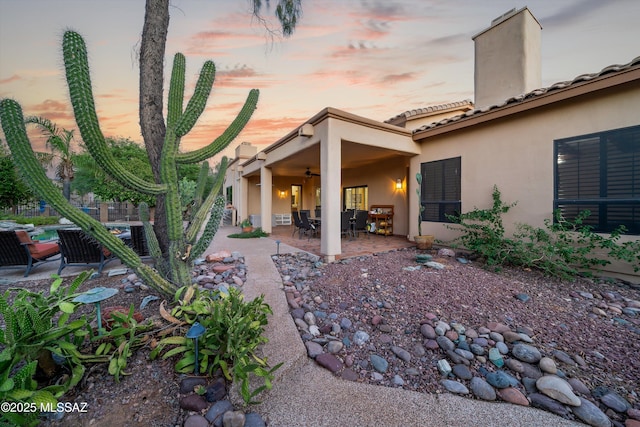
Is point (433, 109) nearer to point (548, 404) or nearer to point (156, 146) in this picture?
point (156, 146)

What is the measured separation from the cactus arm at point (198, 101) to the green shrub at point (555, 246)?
563cm

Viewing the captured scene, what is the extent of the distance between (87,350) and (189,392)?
104 cm

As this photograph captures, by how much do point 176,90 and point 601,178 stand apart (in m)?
7.04

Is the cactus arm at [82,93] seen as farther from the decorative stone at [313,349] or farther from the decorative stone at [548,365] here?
the decorative stone at [548,365]

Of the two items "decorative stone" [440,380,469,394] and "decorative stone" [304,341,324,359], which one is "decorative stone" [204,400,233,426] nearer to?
"decorative stone" [304,341,324,359]

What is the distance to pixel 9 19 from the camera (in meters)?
4.83

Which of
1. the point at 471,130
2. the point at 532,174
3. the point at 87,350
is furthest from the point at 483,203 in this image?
the point at 87,350

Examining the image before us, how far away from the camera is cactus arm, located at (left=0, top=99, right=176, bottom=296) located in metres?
2.17

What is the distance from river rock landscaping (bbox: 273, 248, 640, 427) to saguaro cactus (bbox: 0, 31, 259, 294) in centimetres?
170

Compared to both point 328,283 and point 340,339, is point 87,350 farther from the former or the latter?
point 328,283

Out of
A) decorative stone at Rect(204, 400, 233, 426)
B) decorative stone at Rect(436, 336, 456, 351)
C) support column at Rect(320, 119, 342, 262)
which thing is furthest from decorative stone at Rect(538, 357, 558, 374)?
support column at Rect(320, 119, 342, 262)

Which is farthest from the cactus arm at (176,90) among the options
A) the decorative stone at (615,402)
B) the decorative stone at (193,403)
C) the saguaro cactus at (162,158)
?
the decorative stone at (615,402)

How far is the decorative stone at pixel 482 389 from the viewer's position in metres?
2.07

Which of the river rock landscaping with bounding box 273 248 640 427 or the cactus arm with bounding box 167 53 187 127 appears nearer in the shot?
the river rock landscaping with bounding box 273 248 640 427
